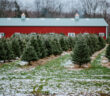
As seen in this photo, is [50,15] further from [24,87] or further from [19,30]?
[24,87]

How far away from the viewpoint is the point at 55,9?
2790 inches

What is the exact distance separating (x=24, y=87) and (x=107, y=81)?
3816mm

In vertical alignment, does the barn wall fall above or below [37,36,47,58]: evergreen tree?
below

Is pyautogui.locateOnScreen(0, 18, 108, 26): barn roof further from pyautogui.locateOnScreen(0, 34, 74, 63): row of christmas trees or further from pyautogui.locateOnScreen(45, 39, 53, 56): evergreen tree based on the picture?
pyautogui.locateOnScreen(45, 39, 53, 56): evergreen tree

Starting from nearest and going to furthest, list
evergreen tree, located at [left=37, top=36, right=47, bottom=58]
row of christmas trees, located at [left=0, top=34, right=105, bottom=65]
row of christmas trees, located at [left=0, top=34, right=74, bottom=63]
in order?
1. row of christmas trees, located at [left=0, top=34, right=105, bottom=65]
2. row of christmas trees, located at [left=0, top=34, right=74, bottom=63]
3. evergreen tree, located at [left=37, top=36, right=47, bottom=58]

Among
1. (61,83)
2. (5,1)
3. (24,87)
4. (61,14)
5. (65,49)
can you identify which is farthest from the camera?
(61,14)

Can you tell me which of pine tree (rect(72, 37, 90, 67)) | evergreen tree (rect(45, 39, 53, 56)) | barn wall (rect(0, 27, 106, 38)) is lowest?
barn wall (rect(0, 27, 106, 38))

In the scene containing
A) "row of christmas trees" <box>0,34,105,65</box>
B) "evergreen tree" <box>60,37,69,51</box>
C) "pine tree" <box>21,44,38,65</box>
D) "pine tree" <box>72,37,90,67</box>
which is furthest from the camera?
"evergreen tree" <box>60,37,69,51</box>

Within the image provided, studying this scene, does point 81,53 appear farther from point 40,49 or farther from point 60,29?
point 60,29

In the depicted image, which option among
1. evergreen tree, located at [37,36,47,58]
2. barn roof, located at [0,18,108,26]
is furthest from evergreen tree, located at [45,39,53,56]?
barn roof, located at [0,18,108,26]

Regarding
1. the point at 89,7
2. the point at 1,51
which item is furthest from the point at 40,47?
the point at 89,7

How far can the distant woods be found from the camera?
195 ft

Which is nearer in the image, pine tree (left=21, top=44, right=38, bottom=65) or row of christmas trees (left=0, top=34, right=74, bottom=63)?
pine tree (left=21, top=44, right=38, bottom=65)

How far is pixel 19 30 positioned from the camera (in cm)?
4175
